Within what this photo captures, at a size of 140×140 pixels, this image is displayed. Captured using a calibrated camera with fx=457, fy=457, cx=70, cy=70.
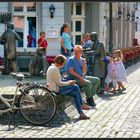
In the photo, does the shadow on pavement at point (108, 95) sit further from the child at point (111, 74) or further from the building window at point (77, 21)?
the building window at point (77, 21)

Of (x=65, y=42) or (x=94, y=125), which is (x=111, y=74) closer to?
(x=65, y=42)

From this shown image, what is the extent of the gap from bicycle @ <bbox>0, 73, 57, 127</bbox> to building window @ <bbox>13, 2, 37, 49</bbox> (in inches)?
499

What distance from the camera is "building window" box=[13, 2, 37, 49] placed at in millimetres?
21469

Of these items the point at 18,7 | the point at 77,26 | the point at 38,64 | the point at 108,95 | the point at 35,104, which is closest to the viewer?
the point at 35,104

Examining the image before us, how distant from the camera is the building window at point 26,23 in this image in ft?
70.4

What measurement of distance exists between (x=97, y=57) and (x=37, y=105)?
14.7 ft

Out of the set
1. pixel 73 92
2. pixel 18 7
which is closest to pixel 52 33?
pixel 18 7

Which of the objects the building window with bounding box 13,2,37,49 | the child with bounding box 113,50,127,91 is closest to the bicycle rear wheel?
the child with bounding box 113,50,127,91

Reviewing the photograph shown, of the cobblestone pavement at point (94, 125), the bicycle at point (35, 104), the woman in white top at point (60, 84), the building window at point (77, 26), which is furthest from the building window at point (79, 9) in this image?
the bicycle at point (35, 104)

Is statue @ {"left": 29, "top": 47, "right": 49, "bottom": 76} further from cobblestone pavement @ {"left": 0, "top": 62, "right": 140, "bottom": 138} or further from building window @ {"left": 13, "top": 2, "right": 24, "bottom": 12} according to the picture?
building window @ {"left": 13, "top": 2, "right": 24, "bottom": 12}

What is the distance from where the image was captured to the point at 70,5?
21.3 metres

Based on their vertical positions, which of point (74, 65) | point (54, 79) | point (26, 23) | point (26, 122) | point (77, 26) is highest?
point (26, 23)

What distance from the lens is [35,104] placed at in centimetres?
893

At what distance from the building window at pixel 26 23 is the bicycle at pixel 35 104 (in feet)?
41.5
